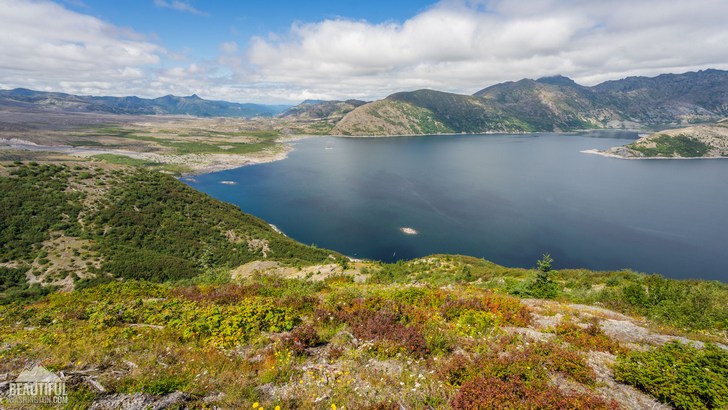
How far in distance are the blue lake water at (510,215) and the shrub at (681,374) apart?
7592 centimetres

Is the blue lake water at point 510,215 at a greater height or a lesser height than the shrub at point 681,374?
lesser

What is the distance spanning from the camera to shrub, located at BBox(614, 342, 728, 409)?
8.73 meters

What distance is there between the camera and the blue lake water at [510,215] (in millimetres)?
89125

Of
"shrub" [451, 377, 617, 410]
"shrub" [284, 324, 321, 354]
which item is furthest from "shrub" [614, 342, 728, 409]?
"shrub" [284, 324, 321, 354]

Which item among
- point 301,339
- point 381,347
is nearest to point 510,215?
point 381,347

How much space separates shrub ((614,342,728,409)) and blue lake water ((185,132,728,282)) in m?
75.9

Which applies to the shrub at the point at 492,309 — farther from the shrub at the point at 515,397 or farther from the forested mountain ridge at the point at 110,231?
the forested mountain ridge at the point at 110,231

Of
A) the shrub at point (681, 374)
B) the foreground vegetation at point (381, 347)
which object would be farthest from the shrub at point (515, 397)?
the shrub at point (681, 374)

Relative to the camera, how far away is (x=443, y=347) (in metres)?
12.4

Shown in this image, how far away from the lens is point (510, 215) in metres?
116

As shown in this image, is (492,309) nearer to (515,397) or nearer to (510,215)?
(515,397)

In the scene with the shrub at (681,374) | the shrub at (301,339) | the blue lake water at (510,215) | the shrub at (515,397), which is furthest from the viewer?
the blue lake water at (510,215)

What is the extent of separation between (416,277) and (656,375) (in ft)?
85.0

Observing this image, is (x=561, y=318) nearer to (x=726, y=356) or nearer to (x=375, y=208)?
(x=726, y=356)
